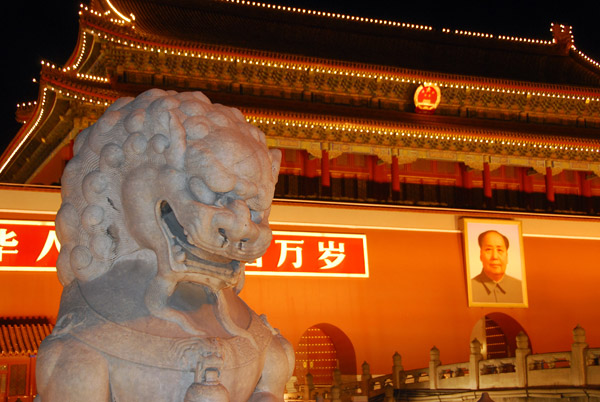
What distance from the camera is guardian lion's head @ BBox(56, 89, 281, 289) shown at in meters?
2.68

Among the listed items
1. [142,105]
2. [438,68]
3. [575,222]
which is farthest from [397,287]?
[142,105]

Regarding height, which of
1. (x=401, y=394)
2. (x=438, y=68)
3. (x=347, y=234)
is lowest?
(x=401, y=394)

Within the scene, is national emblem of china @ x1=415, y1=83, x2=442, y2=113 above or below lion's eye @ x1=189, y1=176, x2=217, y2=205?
above

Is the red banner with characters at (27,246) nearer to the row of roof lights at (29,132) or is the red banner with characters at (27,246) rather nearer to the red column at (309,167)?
the row of roof lights at (29,132)

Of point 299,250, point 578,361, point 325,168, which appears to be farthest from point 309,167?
point 578,361

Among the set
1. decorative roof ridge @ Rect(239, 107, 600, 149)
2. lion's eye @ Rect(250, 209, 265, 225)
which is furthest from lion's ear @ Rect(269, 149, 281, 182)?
decorative roof ridge @ Rect(239, 107, 600, 149)

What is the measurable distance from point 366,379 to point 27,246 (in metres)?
5.37

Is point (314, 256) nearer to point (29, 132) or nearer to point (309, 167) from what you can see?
point (309, 167)

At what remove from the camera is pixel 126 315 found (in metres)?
2.67

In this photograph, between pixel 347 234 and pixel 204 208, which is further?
pixel 347 234

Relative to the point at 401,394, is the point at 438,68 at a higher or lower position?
higher

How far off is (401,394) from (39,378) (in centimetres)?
891

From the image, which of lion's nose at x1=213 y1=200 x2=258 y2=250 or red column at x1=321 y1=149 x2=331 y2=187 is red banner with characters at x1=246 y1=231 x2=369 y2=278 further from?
lion's nose at x1=213 y1=200 x2=258 y2=250

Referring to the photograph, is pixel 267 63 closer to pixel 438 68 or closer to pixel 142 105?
pixel 438 68
